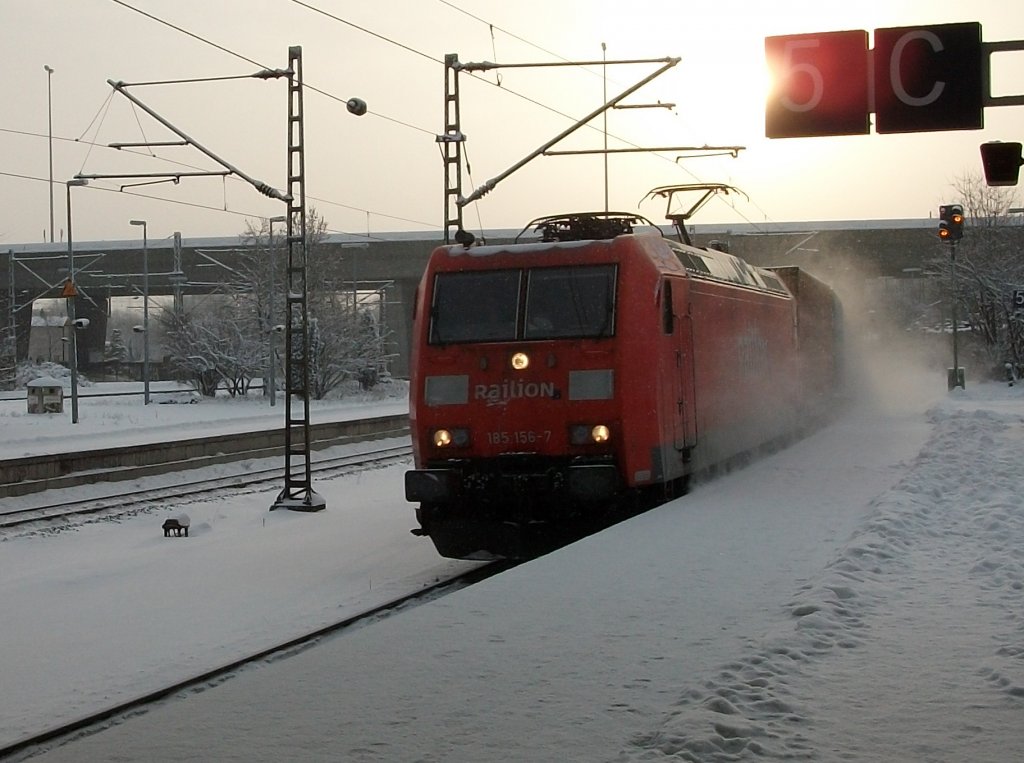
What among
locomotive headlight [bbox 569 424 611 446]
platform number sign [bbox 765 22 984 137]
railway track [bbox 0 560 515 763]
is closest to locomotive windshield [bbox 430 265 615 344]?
locomotive headlight [bbox 569 424 611 446]

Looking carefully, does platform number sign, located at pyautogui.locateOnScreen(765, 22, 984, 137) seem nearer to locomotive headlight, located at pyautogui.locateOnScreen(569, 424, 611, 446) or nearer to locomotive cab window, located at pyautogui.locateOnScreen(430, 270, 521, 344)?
locomotive cab window, located at pyautogui.locateOnScreen(430, 270, 521, 344)

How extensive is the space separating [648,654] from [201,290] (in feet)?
255

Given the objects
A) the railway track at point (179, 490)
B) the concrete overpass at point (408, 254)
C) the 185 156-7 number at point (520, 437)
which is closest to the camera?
the 185 156-7 number at point (520, 437)

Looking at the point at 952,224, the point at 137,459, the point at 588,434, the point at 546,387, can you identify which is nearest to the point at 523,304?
the point at 546,387

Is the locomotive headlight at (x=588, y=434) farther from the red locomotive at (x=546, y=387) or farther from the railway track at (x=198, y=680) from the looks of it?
the railway track at (x=198, y=680)

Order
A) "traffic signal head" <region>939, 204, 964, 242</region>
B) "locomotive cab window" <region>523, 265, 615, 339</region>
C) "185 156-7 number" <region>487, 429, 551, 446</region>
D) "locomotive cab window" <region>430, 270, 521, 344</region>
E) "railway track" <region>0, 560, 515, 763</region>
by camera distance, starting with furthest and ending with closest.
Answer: "traffic signal head" <region>939, 204, 964, 242</region> → "locomotive cab window" <region>430, 270, 521, 344</region> → "locomotive cab window" <region>523, 265, 615, 339</region> → "185 156-7 number" <region>487, 429, 551, 446</region> → "railway track" <region>0, 560, 515, 763</region>

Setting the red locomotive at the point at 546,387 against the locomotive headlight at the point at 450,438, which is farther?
the locomotive headlight at the point at 450,438

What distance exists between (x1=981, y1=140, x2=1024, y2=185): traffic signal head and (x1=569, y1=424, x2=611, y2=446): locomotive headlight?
416 cm

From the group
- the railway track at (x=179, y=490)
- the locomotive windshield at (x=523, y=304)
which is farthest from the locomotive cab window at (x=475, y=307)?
the railway track at (x=179, y=490)

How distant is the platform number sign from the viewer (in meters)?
12.7

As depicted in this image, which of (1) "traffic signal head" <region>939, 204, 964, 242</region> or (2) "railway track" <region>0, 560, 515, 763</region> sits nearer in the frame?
(2) "railway track" <region>0, 560, 515, 763</region>

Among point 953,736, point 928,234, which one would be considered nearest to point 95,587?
point 953,736

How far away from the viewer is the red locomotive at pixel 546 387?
1230 centimetres

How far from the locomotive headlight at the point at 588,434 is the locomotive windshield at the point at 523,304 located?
2.96ft
